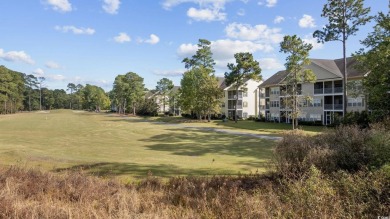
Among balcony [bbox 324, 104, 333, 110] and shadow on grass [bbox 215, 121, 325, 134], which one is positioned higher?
balcony [bbox 324, 104, 333, 110]

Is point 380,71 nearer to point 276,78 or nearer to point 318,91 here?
point 318,91

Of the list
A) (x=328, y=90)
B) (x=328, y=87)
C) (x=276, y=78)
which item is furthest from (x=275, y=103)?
(x=328, y=90)

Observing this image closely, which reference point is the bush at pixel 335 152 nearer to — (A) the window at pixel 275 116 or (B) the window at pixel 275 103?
(A) the window at pixel 275 116

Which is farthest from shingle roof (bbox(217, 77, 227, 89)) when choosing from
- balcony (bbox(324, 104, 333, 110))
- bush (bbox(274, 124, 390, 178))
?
bush (bbox(274, 124, 390, 178))

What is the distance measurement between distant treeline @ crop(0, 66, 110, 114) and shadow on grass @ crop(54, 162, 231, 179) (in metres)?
109

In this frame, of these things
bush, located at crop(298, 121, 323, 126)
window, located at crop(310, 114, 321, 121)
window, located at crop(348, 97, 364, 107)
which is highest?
window, located at crop(348, 97, 364, 107)

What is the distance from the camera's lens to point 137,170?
49.3ft

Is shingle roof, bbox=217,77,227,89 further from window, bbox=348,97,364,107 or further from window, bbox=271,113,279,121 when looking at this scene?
window, bbox=348,97,364,107

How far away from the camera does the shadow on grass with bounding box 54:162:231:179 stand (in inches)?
554

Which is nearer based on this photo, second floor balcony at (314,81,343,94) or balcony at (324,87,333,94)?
second floor balcony at (314,81,343,94)

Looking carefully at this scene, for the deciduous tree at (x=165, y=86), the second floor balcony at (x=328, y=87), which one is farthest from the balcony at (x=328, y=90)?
the deciduous tree at (x=165, y=86)

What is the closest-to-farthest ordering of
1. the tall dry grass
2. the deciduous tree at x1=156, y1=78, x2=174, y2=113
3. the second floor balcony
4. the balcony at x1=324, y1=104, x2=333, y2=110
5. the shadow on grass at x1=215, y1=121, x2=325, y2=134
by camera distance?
the tall dry grass
the shadow on grass at x1=215, y1=121, x2=325, y2=134
the second floor balcony
the balcony at x1=324, y1=104, x2=333, y2=110
the deciduous tree at x1=156, y1=78, x2=174, y2=113

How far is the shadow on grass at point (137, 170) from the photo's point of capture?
554 inches

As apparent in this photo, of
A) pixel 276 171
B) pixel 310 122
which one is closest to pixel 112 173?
pixel 276 171
